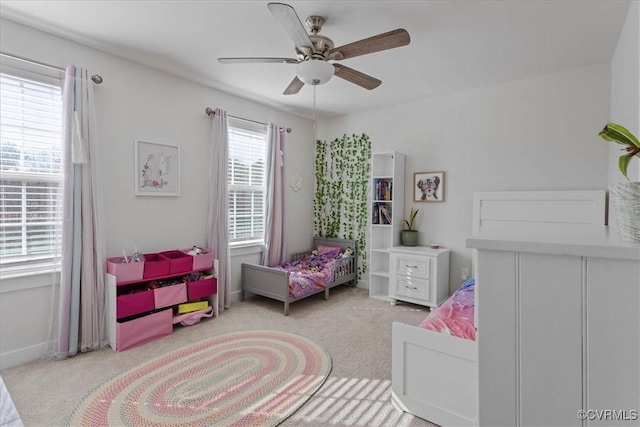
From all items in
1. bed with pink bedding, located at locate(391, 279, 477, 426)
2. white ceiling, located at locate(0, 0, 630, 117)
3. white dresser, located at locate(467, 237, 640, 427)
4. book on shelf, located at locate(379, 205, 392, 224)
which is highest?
white ceiling, located at locate(0, 0, 630, 117)

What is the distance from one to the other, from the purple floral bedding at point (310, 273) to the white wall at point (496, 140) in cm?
127

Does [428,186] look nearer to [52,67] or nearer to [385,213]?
[385,213]

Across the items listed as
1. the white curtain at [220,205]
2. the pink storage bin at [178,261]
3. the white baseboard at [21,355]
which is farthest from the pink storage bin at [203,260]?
the white baseboard at [21,355]

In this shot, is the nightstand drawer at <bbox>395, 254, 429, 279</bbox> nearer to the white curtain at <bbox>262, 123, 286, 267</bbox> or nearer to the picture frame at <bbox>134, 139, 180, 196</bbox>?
the white curtain at <bbox>262, 123, 286, 267</bbox>

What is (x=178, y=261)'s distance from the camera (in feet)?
10.00

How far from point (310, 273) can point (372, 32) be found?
2.63 metres

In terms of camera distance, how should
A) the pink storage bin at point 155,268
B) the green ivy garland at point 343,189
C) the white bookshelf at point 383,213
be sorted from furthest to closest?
the green ivy garland at point 343,189 < the white bookshelf at point 383,213 < the pink storage bin at point 155,268

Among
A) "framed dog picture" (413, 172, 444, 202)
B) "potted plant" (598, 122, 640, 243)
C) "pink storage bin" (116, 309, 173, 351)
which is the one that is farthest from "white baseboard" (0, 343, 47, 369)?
"framed dog picture" (413, 172, 444, 202)

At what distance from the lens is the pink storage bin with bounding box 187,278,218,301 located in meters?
3.13

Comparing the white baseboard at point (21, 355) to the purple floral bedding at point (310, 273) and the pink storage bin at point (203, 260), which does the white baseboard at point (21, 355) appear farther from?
the purple floral bedding at point (310, 273)

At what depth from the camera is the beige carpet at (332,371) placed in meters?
1.89

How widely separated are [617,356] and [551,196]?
2.87 metres

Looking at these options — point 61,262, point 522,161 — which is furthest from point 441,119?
point 61,262

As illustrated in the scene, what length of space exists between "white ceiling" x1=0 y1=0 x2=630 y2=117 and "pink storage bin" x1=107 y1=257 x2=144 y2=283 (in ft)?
6.14
